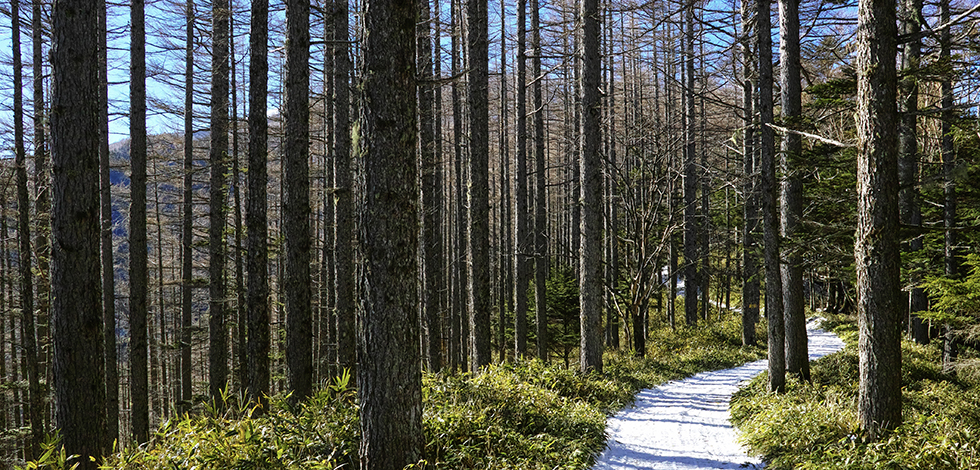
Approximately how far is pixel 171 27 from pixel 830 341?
23569 mm

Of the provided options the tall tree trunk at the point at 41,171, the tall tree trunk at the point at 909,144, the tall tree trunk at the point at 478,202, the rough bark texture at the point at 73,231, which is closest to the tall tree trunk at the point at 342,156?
the tall tree trunk at the point at 478,202

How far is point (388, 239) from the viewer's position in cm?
421

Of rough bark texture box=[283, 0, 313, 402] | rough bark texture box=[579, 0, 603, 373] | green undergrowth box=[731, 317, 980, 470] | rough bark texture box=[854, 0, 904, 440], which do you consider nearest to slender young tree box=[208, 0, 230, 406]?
rough bark texture box=[283, 0, 313, 402]

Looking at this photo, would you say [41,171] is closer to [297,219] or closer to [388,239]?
[297,219]

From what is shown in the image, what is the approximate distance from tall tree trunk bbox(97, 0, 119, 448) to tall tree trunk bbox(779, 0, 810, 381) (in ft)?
43.8

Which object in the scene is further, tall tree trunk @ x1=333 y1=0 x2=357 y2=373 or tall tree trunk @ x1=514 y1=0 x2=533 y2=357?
tall tree trunk @ x1=514 y1=0 x2=533 y2=357

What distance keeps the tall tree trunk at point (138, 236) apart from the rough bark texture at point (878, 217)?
1193 cm

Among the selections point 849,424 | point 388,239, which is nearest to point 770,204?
point 849,424

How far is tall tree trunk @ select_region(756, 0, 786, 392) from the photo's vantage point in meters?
8.70

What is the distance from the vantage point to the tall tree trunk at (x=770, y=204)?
8703 mm

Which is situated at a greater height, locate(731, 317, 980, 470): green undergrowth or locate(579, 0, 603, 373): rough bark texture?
locate(579, 0, 603, 373): rough bark texture

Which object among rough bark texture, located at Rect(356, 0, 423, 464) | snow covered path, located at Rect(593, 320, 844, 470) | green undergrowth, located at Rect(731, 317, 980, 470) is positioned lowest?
snow covered path, located at Rect(593, 320, 844, 470)

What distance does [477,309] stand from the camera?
1010 centimetres

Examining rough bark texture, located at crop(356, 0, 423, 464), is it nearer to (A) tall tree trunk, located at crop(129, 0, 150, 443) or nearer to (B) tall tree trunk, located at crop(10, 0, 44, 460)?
(A) tall tree trunk, located at crop(129, 0, 150, 443)
